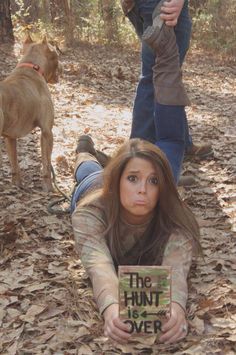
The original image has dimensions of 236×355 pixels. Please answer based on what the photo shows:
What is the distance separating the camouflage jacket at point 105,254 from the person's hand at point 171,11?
1765mm

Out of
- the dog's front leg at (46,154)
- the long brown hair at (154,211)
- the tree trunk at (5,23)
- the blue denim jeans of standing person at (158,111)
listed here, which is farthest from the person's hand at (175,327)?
the tree trunk at (5,23)

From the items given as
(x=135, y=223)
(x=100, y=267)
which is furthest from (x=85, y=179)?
(x=100, y=267)

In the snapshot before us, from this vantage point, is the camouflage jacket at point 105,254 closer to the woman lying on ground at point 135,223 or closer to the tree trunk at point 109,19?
the woman lying on ground at point 135,223

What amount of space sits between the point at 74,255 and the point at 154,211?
94 centimetres

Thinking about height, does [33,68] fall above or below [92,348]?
above

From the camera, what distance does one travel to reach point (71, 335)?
3.03m

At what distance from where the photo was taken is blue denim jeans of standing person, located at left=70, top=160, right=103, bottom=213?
4.08m

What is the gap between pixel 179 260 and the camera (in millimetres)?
3246

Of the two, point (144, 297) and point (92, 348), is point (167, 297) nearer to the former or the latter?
point (144, 297)

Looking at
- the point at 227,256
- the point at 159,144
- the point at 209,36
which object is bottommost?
the point at 209,36

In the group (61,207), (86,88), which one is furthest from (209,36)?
(61,207)

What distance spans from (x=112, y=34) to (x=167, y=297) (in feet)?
44.3

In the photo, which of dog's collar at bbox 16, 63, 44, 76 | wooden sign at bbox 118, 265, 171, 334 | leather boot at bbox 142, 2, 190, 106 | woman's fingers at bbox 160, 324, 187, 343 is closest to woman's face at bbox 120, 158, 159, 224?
wooden sign at bbox 118, 265, 171, 334

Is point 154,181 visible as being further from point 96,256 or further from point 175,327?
point 175,327
